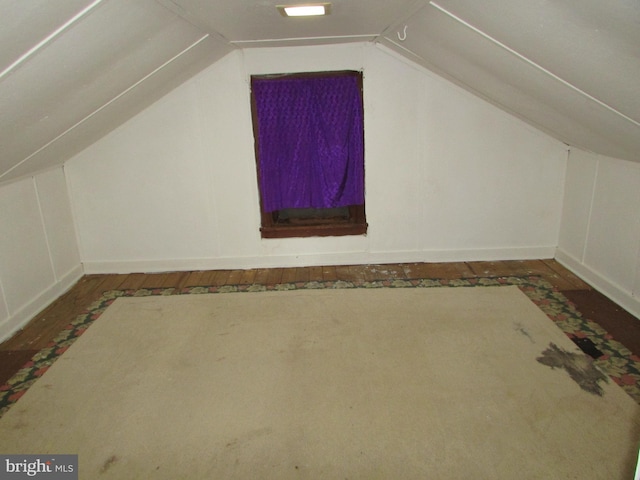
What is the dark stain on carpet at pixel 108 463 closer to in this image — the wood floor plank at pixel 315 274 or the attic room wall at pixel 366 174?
the wood floor plank at pixel 315 274

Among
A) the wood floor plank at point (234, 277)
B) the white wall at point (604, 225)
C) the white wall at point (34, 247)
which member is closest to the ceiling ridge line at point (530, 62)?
the white wall at point (604, 225)

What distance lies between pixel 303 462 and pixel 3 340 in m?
2.27

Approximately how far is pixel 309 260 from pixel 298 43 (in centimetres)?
179

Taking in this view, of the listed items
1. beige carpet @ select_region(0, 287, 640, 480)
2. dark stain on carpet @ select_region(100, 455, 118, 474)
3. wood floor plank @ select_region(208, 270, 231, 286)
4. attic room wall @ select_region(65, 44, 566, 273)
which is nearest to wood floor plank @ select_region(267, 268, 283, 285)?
attic room wall @ select_region(65, 44, 566, 273)

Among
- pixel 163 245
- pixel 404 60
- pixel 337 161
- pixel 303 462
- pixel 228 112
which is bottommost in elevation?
pixel 303 462

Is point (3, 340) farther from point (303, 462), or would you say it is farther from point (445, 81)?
point (445, 81)

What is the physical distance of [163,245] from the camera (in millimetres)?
4039

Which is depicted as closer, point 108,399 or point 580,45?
point 580,45

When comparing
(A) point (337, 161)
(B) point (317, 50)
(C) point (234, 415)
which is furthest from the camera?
(A) point (337, 161)

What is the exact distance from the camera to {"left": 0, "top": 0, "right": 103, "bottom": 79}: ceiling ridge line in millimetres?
1559

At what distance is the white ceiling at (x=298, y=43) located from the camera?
1.53 metres

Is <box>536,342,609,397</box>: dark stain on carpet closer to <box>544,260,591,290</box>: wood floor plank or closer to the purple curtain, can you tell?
<box>544,260,591,290</box>: wood floor plank

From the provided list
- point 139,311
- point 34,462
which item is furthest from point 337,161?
point 34,462

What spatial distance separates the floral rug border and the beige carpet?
9 cm
